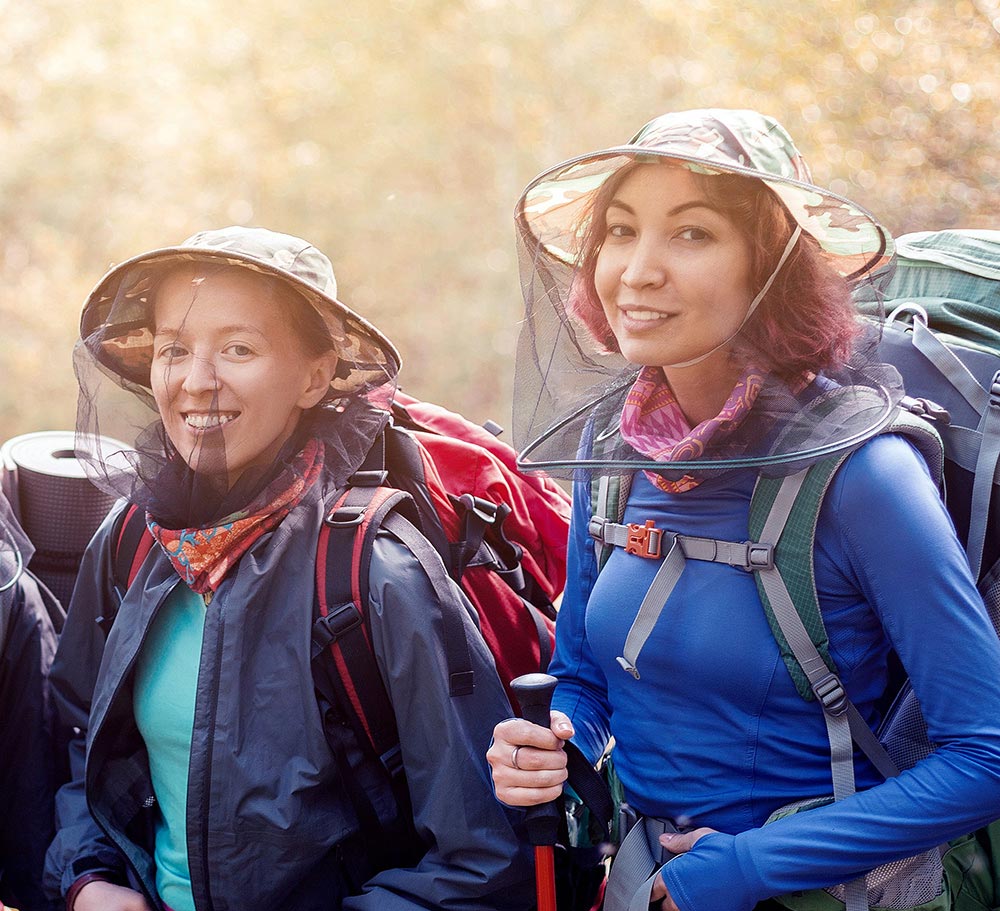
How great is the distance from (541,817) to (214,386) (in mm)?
Result: 927

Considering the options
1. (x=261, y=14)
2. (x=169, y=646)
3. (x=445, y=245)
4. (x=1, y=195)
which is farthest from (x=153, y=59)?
(x=169, y=646)

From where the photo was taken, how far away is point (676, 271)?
167cm

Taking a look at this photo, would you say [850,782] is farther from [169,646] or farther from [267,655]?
[169,646]

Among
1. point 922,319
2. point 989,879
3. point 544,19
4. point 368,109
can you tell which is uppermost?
point 544,19

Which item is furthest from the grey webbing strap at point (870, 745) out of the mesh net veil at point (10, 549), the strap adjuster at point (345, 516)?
the mesh net veil at point (10, 549)

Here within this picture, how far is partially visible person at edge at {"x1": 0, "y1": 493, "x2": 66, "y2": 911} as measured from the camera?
2.29 meters

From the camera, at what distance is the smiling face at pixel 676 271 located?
65.8 inches

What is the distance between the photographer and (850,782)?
1590mm

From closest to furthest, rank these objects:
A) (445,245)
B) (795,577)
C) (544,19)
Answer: (795,577) < (544,19) < (445,245)

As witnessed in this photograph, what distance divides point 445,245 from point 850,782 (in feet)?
47.4

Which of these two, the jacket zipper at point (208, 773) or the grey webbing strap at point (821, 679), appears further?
the jacket zipper at point (208, 773)

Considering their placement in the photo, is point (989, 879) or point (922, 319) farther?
point (922, 319)

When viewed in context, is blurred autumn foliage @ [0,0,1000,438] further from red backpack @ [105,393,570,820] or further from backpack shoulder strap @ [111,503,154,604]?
backpack shoulder strap @ [111,503,154,604]

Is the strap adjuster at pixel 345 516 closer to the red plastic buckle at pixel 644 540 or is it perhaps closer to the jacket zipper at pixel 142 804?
the jacket zipper at pixel 142 804
